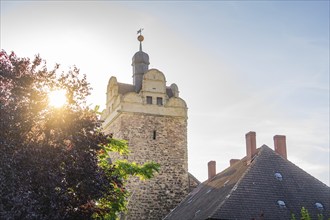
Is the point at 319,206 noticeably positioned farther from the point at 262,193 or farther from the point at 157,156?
the point at 157,156

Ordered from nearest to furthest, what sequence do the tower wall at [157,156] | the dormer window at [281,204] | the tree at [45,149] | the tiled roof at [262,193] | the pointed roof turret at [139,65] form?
the tree at [45,149] < the tiled roof at [262,193] < the dormer window at [281,204] < the tower wall at [157,156] < the pointed roof turret at [139,65]

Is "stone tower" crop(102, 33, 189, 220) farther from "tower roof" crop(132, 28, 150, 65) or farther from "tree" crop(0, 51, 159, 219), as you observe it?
"tree" crop(0, 51, 159, 219)

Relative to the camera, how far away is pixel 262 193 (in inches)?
948

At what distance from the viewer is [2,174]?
11961mm

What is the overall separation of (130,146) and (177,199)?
4651mm

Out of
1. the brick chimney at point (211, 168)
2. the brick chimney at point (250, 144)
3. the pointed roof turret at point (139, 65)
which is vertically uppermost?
the pointed roof turret at point (139, 65)

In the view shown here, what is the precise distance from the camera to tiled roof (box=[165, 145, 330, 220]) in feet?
74.9

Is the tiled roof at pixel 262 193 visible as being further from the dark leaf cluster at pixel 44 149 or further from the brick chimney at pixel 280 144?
the dark leaf cluster at pixel 44 149

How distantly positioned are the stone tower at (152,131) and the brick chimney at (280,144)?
26.7 ft

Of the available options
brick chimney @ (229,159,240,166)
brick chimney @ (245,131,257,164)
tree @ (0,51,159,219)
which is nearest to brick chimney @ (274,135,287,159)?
brick chimney @ (245,131,257,164)

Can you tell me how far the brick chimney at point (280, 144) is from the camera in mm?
27656

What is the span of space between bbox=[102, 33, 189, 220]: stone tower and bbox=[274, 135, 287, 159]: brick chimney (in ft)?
26.7

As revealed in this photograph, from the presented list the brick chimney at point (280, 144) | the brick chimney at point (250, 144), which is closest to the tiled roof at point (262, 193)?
the brick chimney at point (250, 144)

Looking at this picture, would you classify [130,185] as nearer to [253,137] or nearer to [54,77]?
[253,137]
